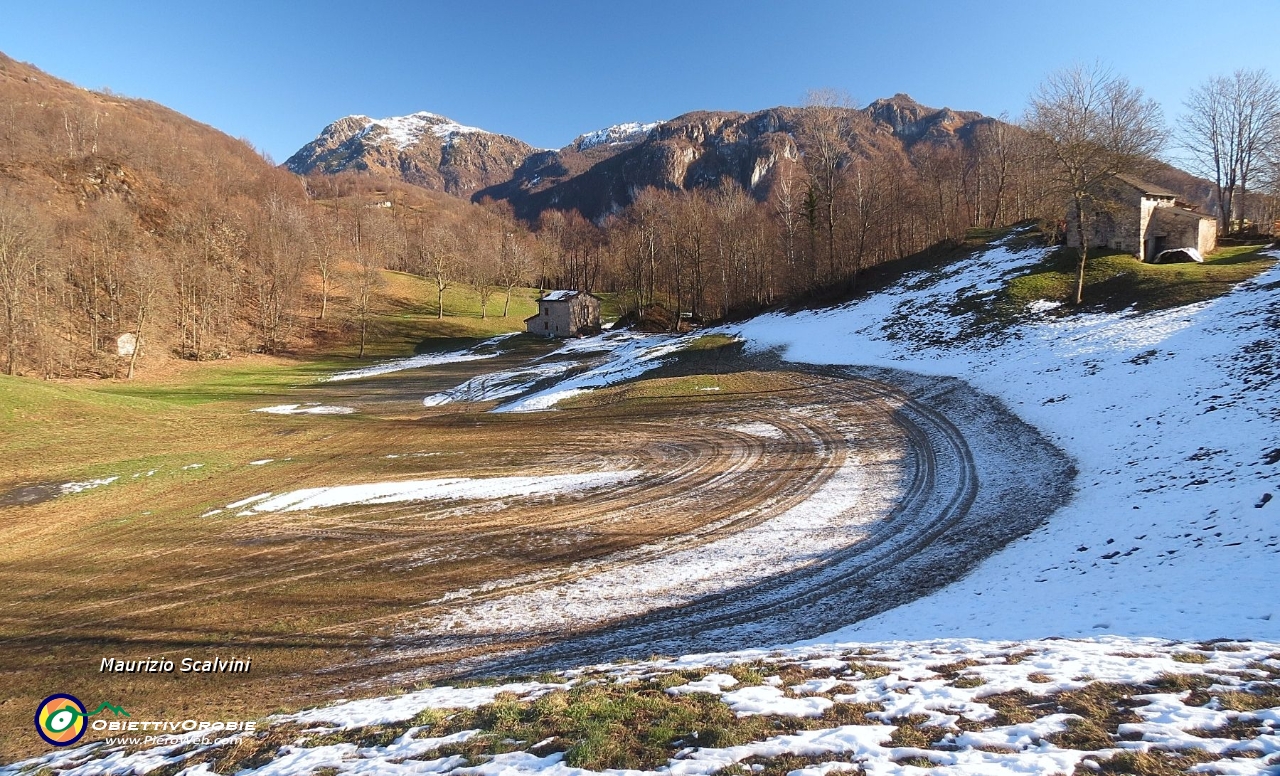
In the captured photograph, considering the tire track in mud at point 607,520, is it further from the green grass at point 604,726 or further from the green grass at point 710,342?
the green grass at point 710,342

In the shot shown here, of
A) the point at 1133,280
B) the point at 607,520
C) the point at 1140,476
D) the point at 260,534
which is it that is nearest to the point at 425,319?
the point at 260,534

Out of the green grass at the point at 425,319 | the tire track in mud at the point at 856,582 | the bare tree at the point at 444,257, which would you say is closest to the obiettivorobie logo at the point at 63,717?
the tire track in mud at the point at 856,582

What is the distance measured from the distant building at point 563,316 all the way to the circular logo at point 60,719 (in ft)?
209

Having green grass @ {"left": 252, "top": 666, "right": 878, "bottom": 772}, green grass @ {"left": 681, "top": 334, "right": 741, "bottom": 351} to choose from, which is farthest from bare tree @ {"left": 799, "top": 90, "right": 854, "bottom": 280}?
green grass @ {"left": 252, "top": 666, "right": 878, "bottom": 772}

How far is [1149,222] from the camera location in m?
35.4

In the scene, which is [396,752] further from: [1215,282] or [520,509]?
[1215,282]

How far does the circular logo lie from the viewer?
22.5 ft

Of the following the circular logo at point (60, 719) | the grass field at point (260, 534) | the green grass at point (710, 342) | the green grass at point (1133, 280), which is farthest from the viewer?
the green grass at point (710, 342)

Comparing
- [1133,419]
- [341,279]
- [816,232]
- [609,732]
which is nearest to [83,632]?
[609,732]

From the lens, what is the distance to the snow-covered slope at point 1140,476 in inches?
317

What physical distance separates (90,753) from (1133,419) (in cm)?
2309

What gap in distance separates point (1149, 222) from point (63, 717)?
5002cm

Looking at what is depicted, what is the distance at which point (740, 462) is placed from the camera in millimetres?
18469

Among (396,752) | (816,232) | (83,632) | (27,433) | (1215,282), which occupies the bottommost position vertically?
(83,632)
